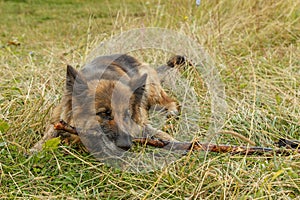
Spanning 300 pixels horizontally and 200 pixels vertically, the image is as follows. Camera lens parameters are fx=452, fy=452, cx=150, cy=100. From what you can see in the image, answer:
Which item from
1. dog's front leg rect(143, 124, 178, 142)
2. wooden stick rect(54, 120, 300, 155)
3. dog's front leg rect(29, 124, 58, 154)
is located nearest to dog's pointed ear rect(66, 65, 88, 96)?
wooden stick rect(54, 120, 300, 155)

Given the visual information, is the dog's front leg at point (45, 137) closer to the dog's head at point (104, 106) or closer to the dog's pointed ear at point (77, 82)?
the dog's head at point (104, 106)

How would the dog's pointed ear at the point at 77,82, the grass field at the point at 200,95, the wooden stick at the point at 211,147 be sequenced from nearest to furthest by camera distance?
the grass field at the point at 200,95 < the wooden stick at the point at 211,147 < the dog's pointed ear at the point at 77,82

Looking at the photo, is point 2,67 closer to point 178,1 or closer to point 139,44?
point 139,44

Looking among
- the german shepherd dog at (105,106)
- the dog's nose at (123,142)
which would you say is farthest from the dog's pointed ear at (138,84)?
the dog's nose at (123,142)

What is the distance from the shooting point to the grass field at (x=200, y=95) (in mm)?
3031

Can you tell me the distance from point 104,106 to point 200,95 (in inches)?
56.4

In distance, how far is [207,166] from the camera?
3037 mm

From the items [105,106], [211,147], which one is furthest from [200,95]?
[105,106]

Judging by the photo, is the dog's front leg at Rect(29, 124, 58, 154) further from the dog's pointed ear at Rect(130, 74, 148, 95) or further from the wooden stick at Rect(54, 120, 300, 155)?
the dog's pointed ear at Rect(130, 74, 148, 95)

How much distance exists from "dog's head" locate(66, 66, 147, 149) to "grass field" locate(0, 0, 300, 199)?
0.26 m

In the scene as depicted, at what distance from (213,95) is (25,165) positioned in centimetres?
193

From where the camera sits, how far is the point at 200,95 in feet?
14.8

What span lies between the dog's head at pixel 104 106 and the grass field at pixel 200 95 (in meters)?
0.26

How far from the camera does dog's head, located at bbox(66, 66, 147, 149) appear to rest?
3318 millimetres
